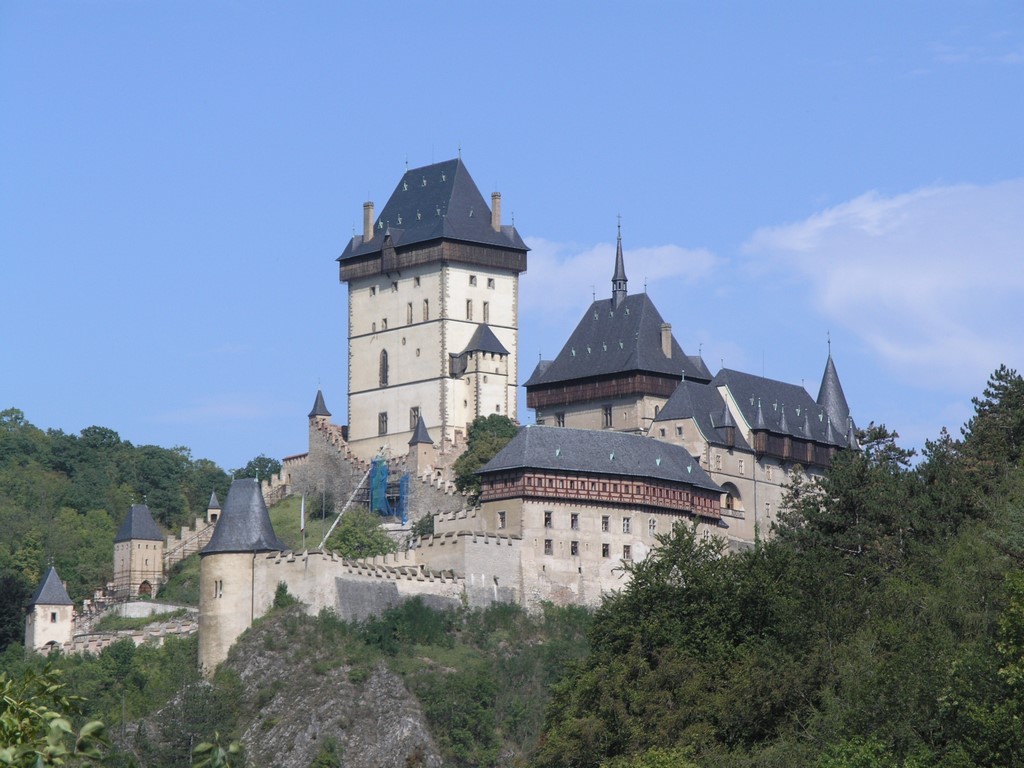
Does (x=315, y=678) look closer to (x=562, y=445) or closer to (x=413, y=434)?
(x=562, y=445)

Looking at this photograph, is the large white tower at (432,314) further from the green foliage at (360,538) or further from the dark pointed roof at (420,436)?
the green foliage at (360,538)

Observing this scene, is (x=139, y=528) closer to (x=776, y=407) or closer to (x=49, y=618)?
(x=49, y=618)

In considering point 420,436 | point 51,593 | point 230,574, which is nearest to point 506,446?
point 420,436

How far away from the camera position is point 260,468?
382 ft

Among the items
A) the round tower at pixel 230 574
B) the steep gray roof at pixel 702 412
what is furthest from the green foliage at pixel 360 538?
the steep gray roof at pixel 702 412

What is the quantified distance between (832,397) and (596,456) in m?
22.3

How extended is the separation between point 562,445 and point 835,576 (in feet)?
75.4

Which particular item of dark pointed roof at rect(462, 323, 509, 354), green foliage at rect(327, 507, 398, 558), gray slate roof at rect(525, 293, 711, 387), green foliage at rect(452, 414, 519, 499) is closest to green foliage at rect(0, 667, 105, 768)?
green foliage at rect(327, 507, 398, 558)

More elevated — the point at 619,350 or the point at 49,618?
the point at 619,350

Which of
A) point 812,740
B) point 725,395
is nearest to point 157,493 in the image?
point 725,395

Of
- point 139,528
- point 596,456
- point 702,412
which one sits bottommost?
point 139,528

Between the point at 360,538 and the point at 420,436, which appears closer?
the point at 360,538

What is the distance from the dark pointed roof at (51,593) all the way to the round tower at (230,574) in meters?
11.3

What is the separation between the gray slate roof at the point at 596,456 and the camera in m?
76.5
